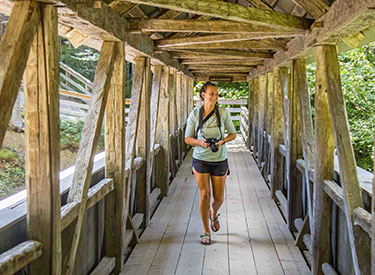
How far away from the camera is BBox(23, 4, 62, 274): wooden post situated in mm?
2268

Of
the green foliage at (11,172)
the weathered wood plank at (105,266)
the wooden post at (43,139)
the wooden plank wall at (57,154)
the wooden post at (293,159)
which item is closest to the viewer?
the wooden plank wall at (57,154)

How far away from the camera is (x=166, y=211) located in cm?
634

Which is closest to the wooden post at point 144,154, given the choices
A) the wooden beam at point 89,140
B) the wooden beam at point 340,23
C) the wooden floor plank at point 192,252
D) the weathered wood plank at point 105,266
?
the wooden floor plank at point 192,252

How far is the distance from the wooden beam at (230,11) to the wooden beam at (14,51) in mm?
897

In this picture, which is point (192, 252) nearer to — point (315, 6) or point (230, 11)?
point (230, 11)

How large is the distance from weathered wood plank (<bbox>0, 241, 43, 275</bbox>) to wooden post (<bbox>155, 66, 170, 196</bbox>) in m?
4.88

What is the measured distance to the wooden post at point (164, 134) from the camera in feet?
23.6

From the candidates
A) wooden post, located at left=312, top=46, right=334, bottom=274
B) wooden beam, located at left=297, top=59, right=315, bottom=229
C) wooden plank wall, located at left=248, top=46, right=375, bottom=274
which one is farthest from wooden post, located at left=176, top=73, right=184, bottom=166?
wooden post, located at left=312, top=46, right=334, bottom=274

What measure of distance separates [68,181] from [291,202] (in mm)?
3195

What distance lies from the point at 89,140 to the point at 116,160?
868mm

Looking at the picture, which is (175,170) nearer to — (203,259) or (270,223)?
(270,223)

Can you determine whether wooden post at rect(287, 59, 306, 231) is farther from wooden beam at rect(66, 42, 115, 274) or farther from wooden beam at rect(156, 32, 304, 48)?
wooden beam at rect(66, 42, 115, 274)

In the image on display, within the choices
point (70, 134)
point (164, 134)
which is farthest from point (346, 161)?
point (70, 134)

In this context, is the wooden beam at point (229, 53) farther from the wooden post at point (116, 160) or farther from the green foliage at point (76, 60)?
the green foliage at point (76, 60)
